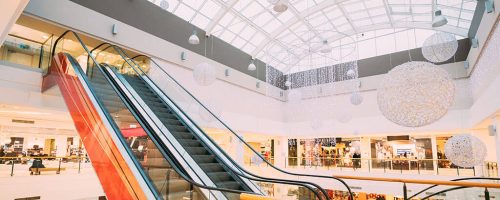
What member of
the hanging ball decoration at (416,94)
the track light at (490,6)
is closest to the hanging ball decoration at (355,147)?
the track light at (490,6)

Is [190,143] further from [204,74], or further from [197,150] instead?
[204,74]

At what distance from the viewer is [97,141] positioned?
5.45 metres

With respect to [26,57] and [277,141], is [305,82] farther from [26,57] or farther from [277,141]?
[26,57]

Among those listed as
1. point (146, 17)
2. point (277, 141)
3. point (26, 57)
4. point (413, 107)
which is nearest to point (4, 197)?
point (26, 57)

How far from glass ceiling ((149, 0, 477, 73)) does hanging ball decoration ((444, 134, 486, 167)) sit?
6.28m

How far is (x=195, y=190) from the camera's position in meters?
4.01

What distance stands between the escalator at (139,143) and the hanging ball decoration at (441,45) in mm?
3700

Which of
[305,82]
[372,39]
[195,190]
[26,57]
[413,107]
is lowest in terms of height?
[195,190]

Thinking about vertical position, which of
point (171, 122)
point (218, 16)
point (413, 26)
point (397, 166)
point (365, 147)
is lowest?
point (397, 166)

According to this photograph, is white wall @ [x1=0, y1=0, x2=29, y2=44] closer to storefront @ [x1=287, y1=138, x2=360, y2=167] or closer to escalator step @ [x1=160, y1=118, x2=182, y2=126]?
escalator step @ [x1=160, y1=118, x2=182, y2=126]

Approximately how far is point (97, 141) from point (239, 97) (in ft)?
32.7

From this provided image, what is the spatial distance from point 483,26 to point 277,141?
12.3m

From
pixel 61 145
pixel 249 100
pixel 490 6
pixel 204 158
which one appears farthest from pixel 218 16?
pixel 61 145

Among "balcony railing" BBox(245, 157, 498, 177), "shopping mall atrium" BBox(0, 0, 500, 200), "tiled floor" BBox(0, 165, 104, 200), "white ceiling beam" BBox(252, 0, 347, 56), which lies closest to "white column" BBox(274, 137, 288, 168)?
"shopping mall atrium" BBox(0, 0, 500, 200)
